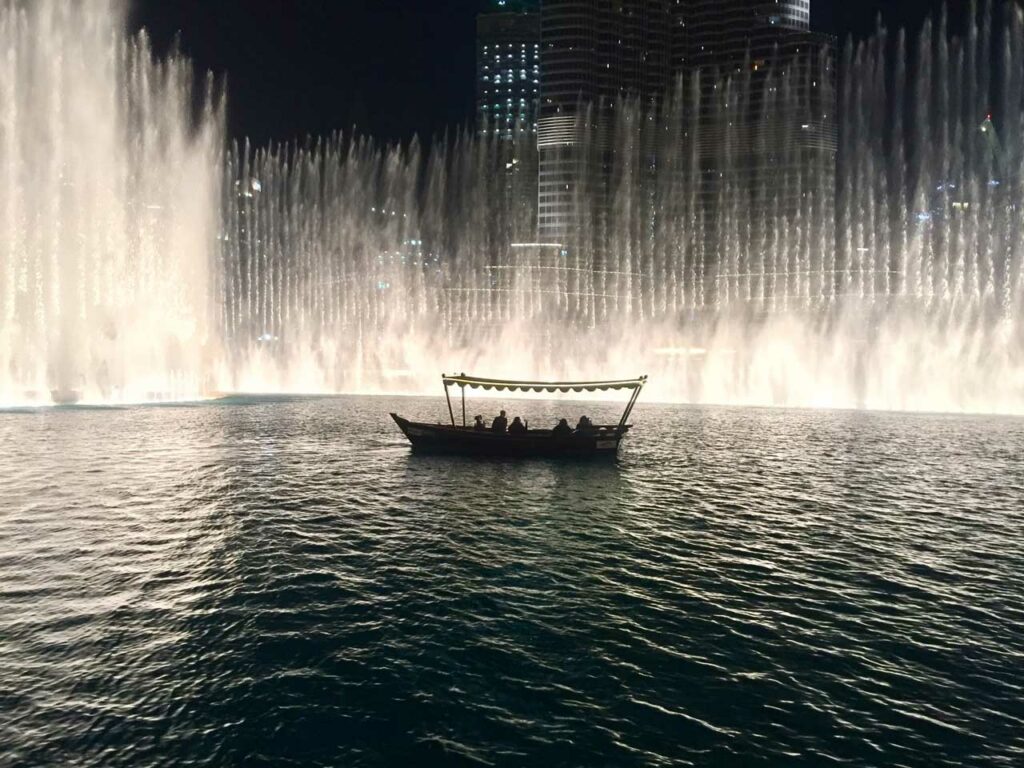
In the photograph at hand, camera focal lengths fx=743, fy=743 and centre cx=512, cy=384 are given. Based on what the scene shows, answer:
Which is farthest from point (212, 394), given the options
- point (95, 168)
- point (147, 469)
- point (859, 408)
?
point (859, 408)

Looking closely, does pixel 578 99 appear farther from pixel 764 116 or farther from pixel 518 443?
pixel 518 443

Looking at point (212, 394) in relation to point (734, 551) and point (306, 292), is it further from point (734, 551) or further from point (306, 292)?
point (734, 551)

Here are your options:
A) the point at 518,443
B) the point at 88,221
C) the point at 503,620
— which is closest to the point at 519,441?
the point at 518,443

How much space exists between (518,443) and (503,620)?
23.8 meters

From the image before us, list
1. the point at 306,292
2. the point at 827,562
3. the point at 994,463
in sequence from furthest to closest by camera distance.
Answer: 1. the point at 306,292
2. the point at 994,463
3. the point at 827,562

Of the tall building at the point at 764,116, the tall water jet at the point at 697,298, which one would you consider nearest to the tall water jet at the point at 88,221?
the tall water jet at the point at 697,298

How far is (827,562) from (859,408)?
227 ft

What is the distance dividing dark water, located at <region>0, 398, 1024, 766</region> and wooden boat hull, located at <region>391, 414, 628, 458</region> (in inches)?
243

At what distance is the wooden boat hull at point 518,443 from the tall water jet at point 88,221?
3926 centimetres

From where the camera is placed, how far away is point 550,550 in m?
21.0

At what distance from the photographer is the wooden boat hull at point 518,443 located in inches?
1539

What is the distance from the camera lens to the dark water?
432 inches

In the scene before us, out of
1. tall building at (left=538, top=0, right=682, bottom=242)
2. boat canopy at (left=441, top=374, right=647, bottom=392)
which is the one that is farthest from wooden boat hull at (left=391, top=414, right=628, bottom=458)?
tall building at (left=538, top=0, right=682, bottom=242)

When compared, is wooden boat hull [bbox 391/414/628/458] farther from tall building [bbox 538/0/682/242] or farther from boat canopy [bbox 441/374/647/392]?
tall building [bbox 538/0/682/242]
